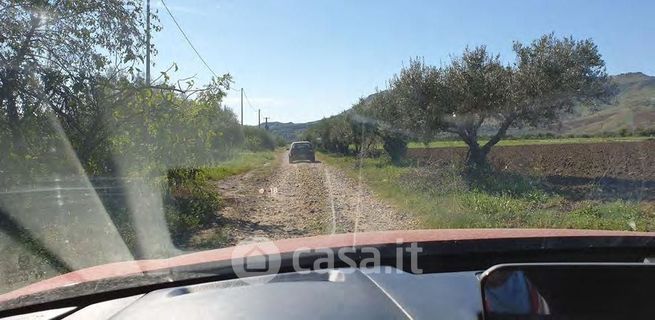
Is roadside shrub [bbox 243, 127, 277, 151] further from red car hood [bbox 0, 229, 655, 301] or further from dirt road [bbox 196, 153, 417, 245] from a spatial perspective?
red car hood [bbox 0, 229, 655, 301]

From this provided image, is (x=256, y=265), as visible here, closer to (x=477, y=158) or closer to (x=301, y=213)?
(x=301, y=213)

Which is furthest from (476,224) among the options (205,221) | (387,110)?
(387,110)

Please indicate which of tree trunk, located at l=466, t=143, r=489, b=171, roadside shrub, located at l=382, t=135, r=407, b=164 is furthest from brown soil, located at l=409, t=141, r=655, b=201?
roadside shrub, located at l=382, t=135, r=407, b=164

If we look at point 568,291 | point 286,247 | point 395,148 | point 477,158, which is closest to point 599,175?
point 477,158

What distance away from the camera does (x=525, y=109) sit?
2103 cm

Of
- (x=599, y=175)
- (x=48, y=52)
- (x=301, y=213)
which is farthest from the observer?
(x=599, y=175)

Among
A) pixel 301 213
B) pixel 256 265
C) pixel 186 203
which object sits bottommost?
pixel 301 213

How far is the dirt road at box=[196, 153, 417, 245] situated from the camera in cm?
1075

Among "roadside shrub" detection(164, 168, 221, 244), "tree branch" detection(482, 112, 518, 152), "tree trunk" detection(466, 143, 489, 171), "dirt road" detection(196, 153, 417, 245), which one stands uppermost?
"tree branch" detection(482, 112, 518, 152)

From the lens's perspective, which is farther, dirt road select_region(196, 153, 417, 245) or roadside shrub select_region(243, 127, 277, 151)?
roadside shrub select_region(243, 127, 277, 151)

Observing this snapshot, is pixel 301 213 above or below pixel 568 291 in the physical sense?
below

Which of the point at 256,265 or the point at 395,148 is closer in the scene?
the point at 256,265

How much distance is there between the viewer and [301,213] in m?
13.2

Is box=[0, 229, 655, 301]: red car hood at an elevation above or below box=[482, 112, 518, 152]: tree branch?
below
